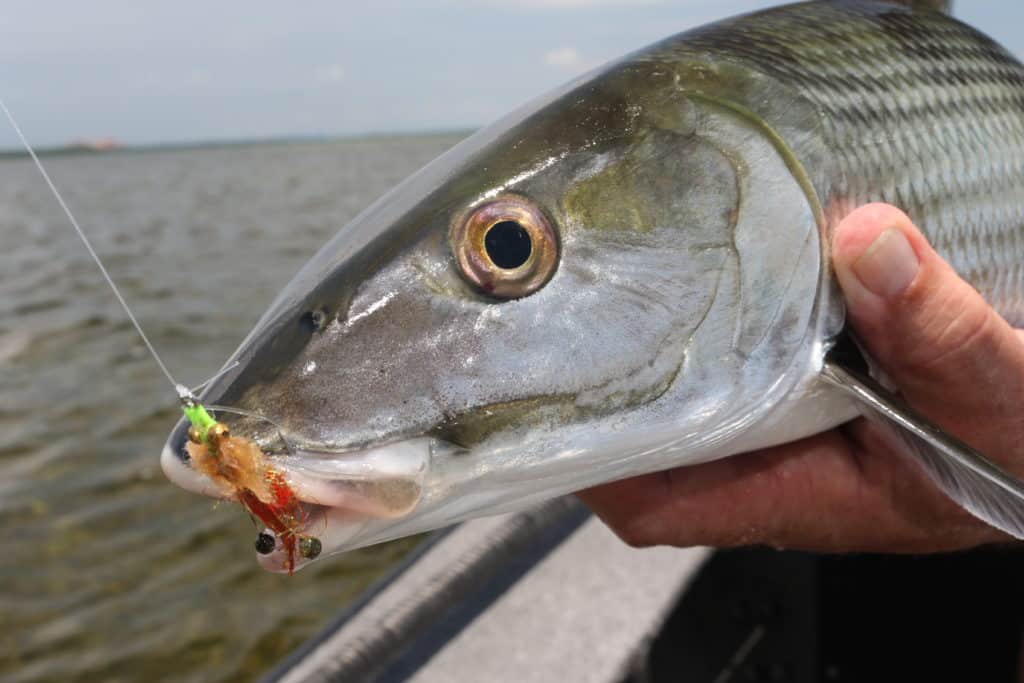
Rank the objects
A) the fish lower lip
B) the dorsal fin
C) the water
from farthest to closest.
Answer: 1. the water
2. the dorsal fin
3. the fish lower lip

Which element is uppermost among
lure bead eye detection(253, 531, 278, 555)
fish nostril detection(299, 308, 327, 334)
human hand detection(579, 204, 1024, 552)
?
fish nostril detection(299, 308, 327, 334)

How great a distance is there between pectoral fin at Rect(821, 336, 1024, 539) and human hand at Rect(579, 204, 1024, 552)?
18cm

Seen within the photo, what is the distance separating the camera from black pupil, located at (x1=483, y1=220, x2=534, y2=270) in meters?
1.44

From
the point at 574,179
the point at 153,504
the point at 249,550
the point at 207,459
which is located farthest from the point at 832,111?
the point at 153,504

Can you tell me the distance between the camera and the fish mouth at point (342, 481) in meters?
1.30

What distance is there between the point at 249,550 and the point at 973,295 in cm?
561

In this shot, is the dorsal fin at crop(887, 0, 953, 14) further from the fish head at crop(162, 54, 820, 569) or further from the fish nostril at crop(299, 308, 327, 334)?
the fish nostril at crop(299, 308, 327, 334)

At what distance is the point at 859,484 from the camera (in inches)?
87.4

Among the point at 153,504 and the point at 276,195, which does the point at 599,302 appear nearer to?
the point at 153,504

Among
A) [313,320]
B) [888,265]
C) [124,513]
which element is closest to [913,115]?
[888,265]

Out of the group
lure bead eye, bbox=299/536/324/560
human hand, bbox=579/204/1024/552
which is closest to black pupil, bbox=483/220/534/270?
lure bead eye, bbox=299/536/324/560

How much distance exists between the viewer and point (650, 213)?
4.98 ft

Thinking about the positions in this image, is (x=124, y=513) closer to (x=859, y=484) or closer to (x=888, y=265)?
(x=859, y=484)

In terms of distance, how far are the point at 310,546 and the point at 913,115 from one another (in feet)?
4.72
